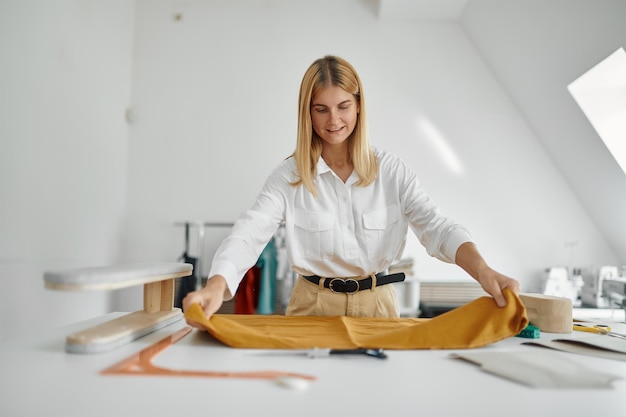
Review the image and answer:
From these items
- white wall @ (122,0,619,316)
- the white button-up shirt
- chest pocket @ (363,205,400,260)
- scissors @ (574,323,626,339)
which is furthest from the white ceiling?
scissors @ (574,323,626,339)

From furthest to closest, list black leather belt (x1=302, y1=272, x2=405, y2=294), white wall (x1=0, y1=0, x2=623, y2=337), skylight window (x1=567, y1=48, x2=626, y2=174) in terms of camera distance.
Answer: white wall (x1=0, y1=0, x2=623, y2=337)
skylight window (x1=567, y1=48, x2=626, y2=174)
black leather belt (x1=302, y1=272, x2=405, y2=294)

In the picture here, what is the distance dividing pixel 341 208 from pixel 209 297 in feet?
2.26

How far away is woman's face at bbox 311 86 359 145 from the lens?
170cm

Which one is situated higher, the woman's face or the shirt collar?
the woman's face

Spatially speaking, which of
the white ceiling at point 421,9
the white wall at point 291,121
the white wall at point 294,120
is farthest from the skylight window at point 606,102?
the white ceiling at point 421,9

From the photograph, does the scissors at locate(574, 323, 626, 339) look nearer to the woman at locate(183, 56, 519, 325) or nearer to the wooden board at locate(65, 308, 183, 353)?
the woman at locate(183, 56, 519, 325)

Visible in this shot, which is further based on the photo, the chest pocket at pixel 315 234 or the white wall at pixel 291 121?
the white wall at pixel 291 121

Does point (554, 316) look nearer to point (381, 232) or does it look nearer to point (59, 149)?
point (381, 232)

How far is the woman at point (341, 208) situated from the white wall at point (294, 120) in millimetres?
2568

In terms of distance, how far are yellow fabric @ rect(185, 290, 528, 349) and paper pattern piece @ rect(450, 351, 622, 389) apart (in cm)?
9

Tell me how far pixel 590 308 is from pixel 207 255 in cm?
297

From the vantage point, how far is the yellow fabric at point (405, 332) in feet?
3.53

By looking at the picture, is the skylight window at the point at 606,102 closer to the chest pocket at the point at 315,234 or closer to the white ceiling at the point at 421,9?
the white ceiling at the point at 421,9

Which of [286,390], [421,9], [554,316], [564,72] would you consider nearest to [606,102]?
[564,72]
